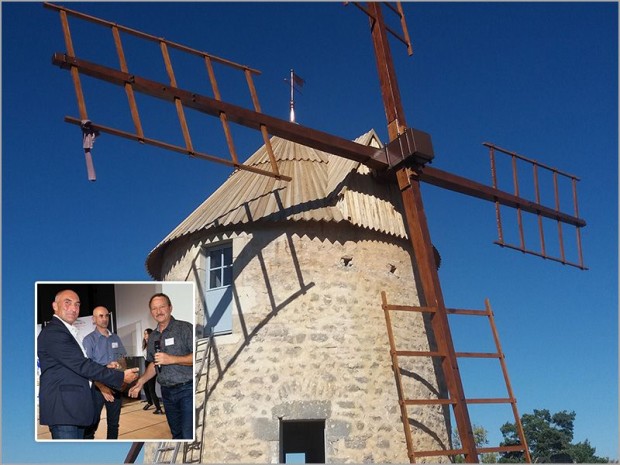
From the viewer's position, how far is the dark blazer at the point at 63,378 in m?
6.07

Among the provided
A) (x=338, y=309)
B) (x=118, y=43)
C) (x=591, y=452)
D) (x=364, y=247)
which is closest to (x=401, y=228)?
(x=364, y=247)

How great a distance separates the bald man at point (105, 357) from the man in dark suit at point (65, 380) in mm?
85

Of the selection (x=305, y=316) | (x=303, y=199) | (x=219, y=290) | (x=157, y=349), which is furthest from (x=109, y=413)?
(x=303, y=199)

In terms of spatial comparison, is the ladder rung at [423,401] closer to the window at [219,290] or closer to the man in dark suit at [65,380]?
the window at [219,290]

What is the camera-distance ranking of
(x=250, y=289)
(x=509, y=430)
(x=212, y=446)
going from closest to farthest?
(x=212, y=446)
(x=250, y=289)
(x=509, y=430)

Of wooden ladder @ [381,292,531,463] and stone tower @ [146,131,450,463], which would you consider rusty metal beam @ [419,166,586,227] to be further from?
wooden ladder @ [381,292,531,463]

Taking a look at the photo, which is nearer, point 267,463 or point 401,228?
point 267,463

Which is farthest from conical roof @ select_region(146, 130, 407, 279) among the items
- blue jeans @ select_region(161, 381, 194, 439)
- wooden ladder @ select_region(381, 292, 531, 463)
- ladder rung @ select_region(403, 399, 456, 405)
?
blue jeans @ select_region(161, 381, 194, 439)

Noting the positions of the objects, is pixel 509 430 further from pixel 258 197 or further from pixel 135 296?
pixel 135 296

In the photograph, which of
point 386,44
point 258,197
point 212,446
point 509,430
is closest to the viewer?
point 212,446

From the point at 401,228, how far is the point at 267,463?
4.30 meters

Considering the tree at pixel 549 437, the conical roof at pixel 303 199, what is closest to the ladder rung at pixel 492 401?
the conical roof at pixel 303 199

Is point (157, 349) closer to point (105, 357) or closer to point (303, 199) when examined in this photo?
point (105, 357)

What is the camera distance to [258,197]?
11164mm
